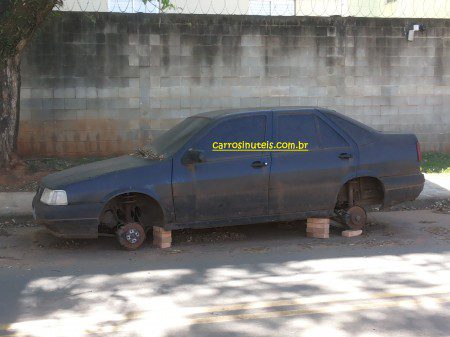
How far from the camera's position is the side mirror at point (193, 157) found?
6.20m

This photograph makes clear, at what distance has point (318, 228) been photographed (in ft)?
22.6

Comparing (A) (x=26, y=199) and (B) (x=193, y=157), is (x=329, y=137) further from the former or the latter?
(A) (x=26, y=199)

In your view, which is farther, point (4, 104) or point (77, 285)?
point (4, 104)

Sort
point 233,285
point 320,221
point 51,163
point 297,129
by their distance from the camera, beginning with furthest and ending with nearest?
point 51,163 → point 320,221 → point 297,129 → point 233,285

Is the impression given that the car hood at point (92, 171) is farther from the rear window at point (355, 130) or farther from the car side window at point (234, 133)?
the rear window at point (355, 130)

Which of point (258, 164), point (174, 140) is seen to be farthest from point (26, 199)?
point (258, 164)

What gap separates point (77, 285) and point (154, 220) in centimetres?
151

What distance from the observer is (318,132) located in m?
6.78

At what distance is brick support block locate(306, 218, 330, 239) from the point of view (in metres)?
6.84

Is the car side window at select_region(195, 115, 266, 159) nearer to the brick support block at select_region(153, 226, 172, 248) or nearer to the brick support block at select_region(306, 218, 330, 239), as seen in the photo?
the brick support block at select_region(153, 226, 172, 248)

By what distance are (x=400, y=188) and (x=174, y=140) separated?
300cm

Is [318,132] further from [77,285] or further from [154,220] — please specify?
[77,285]

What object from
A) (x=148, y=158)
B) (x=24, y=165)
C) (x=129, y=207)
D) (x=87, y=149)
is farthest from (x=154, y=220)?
(x=87, y=149)

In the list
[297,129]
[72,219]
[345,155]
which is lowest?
[72,219]
